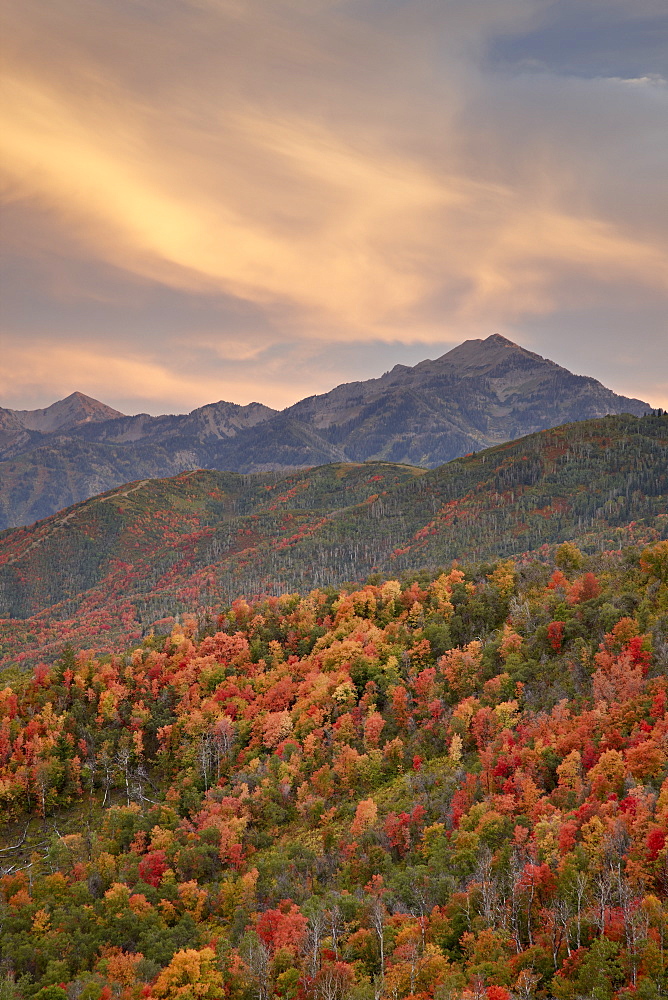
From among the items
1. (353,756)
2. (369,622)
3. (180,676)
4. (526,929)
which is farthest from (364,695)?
(526,929)

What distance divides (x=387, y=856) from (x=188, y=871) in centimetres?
4131

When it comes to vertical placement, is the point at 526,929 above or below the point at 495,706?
below

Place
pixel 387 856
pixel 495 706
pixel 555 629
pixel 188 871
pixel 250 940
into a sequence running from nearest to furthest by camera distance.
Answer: pixel 250 940, pixel 387 856, pixel 188 871, pixel 495 706, pixel 555 629

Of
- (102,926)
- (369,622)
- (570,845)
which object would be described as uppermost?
(369,622)

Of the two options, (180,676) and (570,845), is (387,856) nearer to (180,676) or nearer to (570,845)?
(570,845)

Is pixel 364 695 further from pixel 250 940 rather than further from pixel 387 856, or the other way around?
pixel 250 940

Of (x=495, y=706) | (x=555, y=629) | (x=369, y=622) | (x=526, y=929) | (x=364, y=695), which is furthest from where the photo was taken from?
(x=369, y=622)

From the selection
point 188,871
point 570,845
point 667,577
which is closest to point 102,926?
point 188,871

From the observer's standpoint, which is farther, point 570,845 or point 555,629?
point 555,629

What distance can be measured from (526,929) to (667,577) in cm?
8600

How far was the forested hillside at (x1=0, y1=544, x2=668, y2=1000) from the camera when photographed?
72.0 meters

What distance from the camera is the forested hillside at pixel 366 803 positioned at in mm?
72000

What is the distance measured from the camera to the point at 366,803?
109 m

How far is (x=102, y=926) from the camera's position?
323ft
